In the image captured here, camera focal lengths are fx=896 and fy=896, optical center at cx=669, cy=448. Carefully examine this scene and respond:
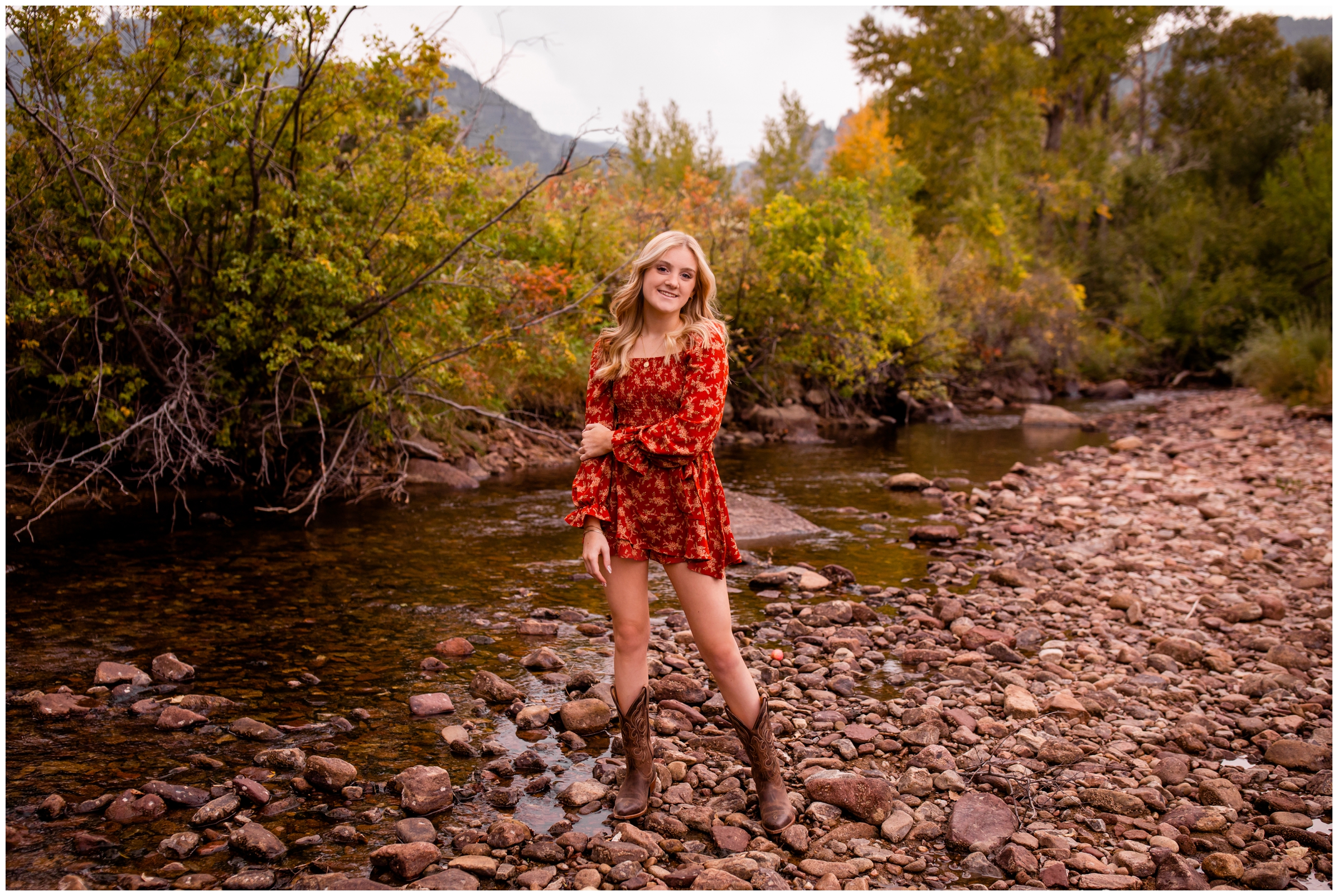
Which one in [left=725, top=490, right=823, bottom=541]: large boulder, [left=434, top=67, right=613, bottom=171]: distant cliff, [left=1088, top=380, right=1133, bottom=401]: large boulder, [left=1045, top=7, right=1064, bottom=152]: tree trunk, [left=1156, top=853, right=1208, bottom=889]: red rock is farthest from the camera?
[left=1045, top=7, right=1064, bottom=152]: tree trunk

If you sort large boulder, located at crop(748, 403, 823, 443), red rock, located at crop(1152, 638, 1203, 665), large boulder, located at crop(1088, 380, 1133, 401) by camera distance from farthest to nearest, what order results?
large boulder, located at crop(1088, 380, 1133, 401), large boulder, located at crop(748, 403, 823, 443), red rock, located at crop(1152, 638, 1203, 665)

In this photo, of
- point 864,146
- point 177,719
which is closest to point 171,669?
point 177,719

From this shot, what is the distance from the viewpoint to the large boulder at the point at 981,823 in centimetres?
341

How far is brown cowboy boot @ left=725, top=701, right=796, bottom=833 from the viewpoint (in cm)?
359

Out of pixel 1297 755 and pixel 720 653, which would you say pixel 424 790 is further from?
pixel 1297 755

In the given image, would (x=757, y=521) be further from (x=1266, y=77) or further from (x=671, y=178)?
(x=1266, y=77)

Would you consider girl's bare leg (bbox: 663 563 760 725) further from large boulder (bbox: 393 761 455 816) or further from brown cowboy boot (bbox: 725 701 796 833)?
large boulder (bbox: 393 761 455 816)

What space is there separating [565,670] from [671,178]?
27595 mm

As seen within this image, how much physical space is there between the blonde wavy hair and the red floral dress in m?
0.05

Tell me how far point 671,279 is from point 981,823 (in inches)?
97.2

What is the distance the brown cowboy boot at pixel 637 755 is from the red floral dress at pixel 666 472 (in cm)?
64

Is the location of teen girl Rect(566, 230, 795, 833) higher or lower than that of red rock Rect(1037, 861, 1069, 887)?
higher

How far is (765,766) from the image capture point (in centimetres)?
362

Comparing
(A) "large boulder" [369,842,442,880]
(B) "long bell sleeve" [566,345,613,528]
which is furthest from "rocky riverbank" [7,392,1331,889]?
(B) "long bell sleeve" [566,345,613,528]
